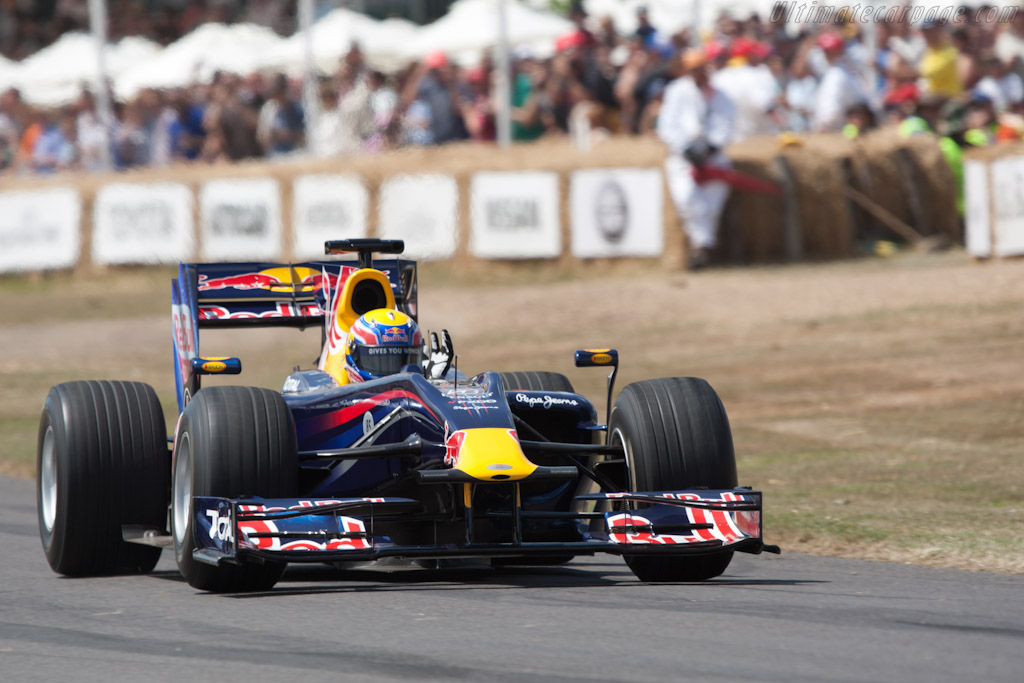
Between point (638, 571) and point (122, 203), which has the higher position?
point (122, 203)

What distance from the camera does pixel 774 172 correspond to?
806 inches

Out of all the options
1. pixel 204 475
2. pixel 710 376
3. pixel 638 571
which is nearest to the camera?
pixel 204 475

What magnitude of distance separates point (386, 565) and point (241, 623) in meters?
1.10

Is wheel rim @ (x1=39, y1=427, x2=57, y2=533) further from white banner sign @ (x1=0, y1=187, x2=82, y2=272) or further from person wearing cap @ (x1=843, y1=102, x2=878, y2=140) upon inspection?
white banner sign @ (x1=0, y1=187, x2=82, y2=272)

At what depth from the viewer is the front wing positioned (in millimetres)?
6625

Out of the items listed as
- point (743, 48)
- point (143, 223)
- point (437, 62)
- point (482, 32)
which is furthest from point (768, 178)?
point (482, 32)

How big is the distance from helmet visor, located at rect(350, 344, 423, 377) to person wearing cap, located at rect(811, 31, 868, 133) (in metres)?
13.6

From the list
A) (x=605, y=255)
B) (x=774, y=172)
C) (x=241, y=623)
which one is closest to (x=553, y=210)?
(x=605, y=255)

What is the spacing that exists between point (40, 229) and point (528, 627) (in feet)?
61.4

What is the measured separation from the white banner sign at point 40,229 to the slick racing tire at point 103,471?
1583 cm

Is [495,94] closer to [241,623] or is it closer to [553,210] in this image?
[553,210]

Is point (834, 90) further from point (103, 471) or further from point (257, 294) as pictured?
point (103, 471)

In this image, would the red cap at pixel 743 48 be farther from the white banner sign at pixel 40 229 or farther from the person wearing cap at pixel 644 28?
the white banner sign at pixel 40 229

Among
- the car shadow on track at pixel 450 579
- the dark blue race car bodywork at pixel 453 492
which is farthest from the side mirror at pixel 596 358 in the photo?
the car shadow on track at pixel 450 579
